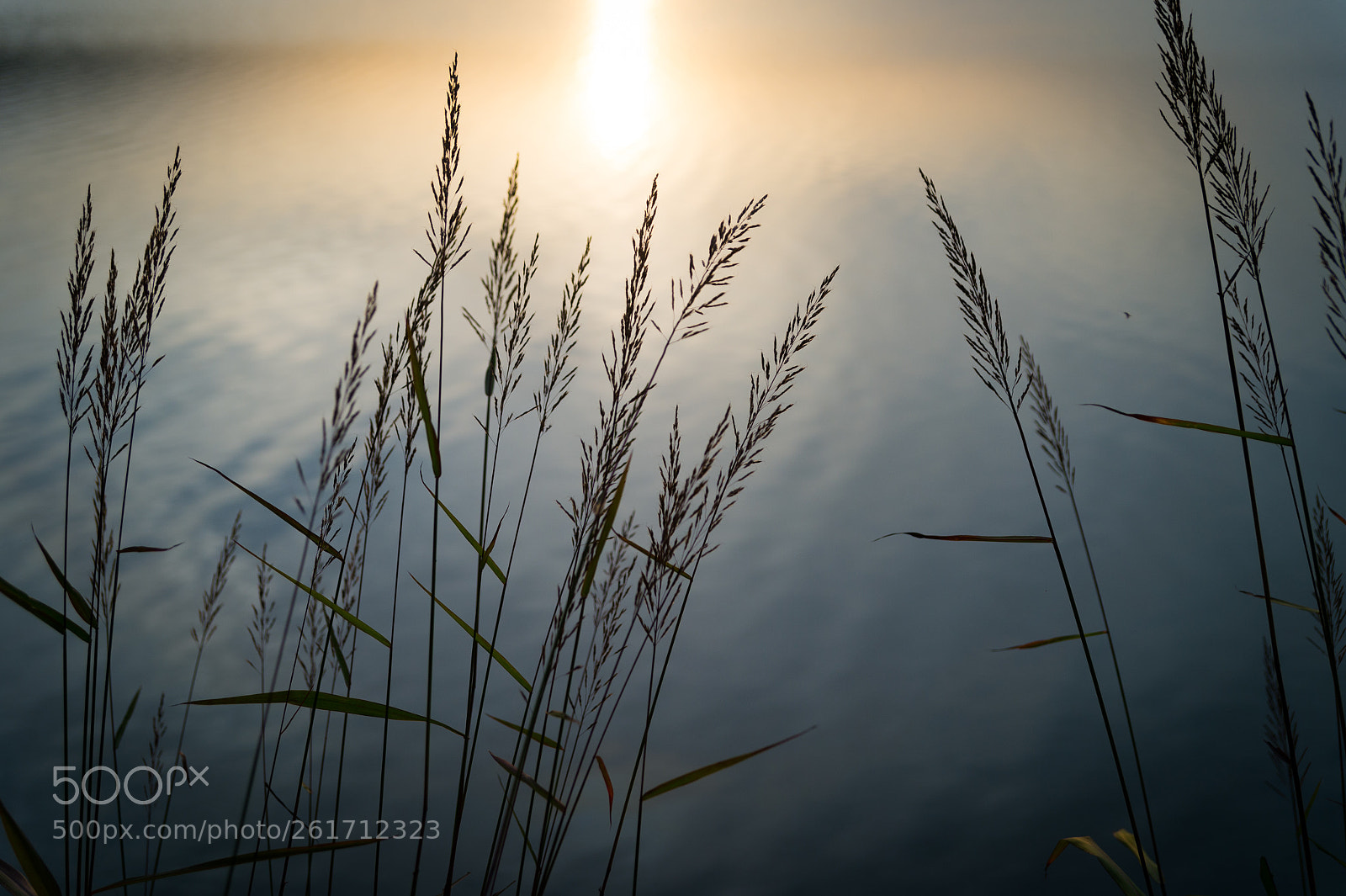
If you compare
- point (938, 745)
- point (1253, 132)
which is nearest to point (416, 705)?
point (938, 745)

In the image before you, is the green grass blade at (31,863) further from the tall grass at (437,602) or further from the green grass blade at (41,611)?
the green grass blade at (41,611)

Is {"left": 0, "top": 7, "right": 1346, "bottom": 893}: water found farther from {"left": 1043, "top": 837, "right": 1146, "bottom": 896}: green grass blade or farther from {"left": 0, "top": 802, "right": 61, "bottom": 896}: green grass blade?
{"left": 0, "top": 802, "right": 61, "bottom": 896}: green grass blade

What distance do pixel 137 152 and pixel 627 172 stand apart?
11.8 ft

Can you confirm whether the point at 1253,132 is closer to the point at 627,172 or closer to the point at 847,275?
the point at 847,275

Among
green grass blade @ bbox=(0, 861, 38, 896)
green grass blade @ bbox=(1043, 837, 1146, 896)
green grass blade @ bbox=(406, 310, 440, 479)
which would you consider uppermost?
green grass blade @ bbox=(406, 310, 440, 479)

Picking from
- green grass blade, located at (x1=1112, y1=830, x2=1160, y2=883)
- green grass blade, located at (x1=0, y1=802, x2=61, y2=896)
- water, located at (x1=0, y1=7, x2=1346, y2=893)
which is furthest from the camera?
water, located at (x1=0, y1=7, x2=1346, y2=893)

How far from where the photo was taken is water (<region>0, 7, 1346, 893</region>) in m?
1.51

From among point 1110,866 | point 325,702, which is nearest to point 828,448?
point 1110,866

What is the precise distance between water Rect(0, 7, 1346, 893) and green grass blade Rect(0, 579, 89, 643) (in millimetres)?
1048

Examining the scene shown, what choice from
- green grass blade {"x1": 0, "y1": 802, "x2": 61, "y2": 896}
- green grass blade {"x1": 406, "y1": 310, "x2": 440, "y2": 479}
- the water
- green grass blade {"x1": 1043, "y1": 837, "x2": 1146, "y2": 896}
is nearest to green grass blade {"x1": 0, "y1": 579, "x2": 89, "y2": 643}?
green grass blade {"x1": 0, "y1": 802, "x2": 61, "y2": 896}

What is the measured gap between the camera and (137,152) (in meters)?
5.19

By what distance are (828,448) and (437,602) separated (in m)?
2.16

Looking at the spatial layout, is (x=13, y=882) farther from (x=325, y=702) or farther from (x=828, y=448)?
(x=828, y=448)

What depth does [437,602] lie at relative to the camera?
57cm
